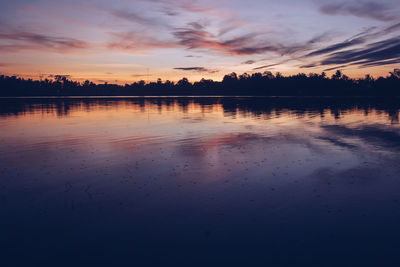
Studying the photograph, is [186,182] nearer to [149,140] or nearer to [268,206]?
[268,206]

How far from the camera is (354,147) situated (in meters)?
16.7

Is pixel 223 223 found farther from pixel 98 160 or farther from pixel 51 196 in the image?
pixel 98 160

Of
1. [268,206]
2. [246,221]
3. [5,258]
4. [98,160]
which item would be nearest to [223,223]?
[246,221]

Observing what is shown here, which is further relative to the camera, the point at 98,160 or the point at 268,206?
the point at 98,160

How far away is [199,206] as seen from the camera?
8602 millimetres

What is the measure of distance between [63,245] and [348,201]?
8.81 meters

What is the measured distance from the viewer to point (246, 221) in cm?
771

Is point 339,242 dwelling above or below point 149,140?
below

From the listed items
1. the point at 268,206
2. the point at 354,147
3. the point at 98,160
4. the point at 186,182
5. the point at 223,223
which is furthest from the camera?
the point at 354,147

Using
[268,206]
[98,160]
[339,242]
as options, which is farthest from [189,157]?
[339,242]

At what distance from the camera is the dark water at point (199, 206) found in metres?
6.23

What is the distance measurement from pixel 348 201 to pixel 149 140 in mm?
13550

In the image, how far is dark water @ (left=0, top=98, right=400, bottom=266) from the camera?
623 centimetres

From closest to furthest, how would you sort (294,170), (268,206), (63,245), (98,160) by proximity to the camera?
1. (63,245)
2. (268,206)
3. (294,170)
4. (98,160)
